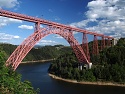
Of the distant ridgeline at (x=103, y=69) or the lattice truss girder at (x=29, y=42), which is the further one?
the distant ridgeline at (x=103, y=69)

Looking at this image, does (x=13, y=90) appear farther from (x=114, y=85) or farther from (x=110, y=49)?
(x=110, y=49)

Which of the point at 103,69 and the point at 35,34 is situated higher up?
the point at 35,34

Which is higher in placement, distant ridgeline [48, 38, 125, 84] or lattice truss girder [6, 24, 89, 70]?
lattice truss girder [6, 24, 89, 70]

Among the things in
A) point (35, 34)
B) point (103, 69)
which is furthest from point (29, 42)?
point (103, 69)

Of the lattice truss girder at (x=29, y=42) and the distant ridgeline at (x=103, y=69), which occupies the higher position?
the lattice truss girder at (x=29, y=42)

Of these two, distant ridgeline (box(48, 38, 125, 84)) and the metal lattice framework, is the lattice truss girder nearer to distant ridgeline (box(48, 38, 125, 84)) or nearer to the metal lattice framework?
the metal lattice framework

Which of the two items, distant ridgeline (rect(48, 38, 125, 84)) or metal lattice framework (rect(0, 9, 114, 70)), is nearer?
metal lattice framework (rect(0, 9, 114, 70))

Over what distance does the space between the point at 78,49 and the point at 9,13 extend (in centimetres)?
2125

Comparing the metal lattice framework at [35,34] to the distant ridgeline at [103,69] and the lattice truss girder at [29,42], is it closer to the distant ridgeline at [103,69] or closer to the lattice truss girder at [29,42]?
the lattice truss girder at [29,42]

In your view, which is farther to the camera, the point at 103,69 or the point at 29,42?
the point at 103,69

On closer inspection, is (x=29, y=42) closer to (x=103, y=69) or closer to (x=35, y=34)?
(x=35, y=34)

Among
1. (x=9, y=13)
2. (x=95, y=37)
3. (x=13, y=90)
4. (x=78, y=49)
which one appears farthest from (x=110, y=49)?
(x=13, y=90)

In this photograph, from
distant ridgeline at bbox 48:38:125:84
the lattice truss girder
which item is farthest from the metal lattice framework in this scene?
distant ridgeline at bbox 48:38:125:84

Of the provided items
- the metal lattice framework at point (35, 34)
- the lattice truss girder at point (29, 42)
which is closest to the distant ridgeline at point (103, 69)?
the metal lattice framework at point (35, 34)
